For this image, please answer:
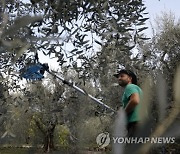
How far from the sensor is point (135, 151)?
0.55 metres

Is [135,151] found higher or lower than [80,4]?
lower

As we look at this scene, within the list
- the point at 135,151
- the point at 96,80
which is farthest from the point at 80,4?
the point at 135,151

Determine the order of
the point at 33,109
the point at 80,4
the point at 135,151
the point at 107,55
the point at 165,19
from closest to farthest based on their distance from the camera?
the point at 135,151 < the point at 80,4 < the point at 107,55 < the point at 33,109 < the point at 165,19

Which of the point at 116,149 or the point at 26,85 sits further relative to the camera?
A: the point at 26,85

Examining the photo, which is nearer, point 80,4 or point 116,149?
point 116,149

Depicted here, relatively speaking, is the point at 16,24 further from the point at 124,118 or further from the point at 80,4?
the point at 80,4

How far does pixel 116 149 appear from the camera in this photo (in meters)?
0.60

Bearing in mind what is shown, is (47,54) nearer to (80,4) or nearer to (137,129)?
(80,4)

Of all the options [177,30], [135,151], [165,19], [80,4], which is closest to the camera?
[135,151]

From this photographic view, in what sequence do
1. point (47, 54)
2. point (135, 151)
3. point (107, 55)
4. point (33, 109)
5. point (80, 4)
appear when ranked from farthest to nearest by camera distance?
point (33, 109) → point (107, 55) → point (47, 54) → point (80, 4) → point (135, 151)

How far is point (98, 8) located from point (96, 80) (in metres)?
0.59

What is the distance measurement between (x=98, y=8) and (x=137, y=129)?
4.40ft

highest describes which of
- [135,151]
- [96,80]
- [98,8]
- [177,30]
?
[177,30]

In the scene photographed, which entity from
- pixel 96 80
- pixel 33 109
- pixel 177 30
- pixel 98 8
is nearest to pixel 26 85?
pixel 33 109
